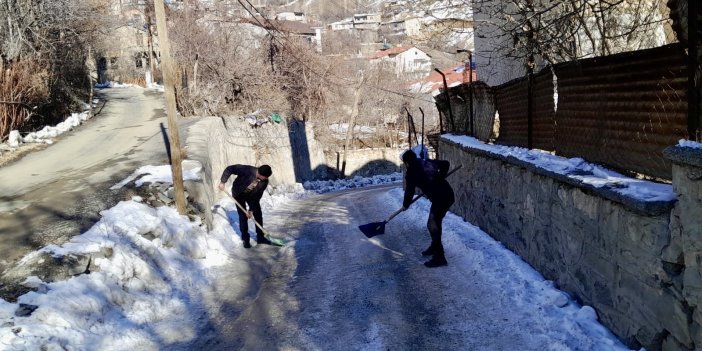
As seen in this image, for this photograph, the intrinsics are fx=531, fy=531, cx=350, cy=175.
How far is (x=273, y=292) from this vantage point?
6164 millimetres

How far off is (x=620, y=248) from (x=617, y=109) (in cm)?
139

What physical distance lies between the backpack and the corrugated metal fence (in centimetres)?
130

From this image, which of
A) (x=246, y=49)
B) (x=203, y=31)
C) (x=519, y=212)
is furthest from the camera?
(x=246, y=49)

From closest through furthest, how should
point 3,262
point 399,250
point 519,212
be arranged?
1. point 3,262
2. point 519,212
3. point 399,250

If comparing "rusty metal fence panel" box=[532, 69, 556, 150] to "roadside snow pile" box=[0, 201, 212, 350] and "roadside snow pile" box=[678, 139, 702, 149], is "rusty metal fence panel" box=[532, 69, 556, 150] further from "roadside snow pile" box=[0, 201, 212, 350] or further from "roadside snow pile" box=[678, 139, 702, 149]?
"roadside snow pile" box=[0, 201, 212, 350]

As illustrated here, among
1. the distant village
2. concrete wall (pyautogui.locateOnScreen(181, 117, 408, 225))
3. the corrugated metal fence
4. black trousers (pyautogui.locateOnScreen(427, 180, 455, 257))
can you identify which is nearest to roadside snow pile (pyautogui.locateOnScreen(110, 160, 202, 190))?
concrete wall (pyautogui.locateOnScreen(181, 117, 408, 225))

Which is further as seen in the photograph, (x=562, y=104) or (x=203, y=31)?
(x=203, y=31)

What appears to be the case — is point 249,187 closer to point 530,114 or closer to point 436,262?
point 436,262

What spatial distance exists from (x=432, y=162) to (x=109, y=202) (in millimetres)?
5126

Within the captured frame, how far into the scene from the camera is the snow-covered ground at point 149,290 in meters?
4.46

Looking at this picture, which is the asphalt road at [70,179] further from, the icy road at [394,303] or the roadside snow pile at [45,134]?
the icy road at [394,303]

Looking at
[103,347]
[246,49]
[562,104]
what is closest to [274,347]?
[103,347]

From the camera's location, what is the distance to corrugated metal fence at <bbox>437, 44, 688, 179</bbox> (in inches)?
153

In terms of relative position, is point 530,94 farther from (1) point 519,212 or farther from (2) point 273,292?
(2) point 273,292
